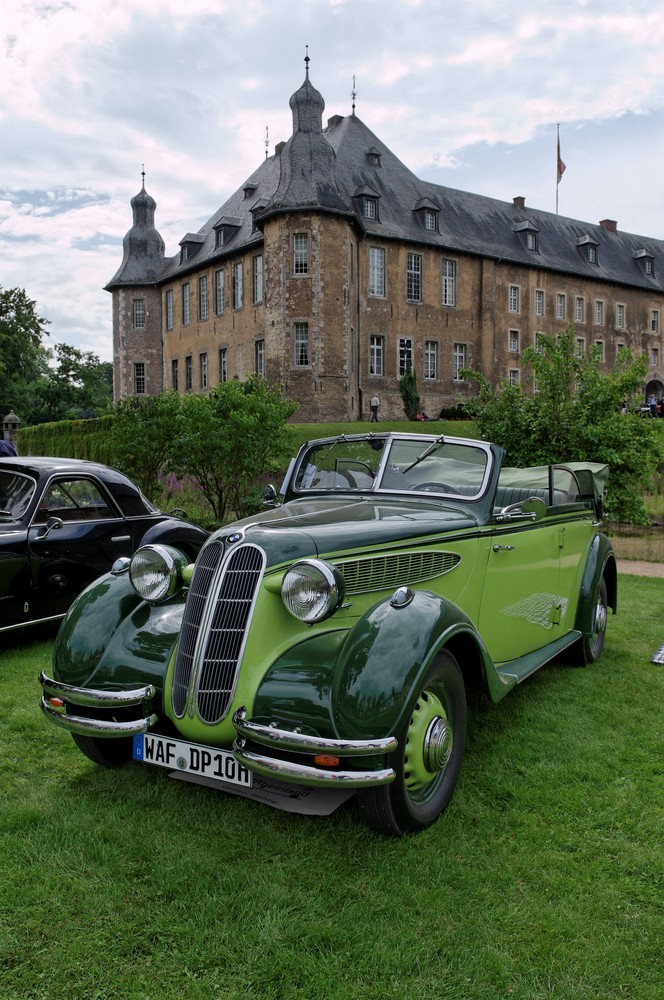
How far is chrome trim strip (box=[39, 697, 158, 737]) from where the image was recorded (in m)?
3.28

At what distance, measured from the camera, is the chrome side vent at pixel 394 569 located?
355cm

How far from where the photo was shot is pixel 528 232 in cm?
4512

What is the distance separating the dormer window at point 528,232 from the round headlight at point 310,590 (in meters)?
46.4

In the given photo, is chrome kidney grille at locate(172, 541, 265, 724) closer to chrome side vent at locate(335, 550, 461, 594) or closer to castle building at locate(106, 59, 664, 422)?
chrome side vent at locate(335, 550, 461, 594)

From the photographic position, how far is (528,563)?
16.1ft

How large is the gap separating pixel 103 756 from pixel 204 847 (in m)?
0.97

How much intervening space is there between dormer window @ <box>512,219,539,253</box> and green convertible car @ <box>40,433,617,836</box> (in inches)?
1772

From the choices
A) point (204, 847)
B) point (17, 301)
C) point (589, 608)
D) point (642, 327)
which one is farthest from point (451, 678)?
point (642, 327)

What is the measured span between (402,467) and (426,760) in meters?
2.12

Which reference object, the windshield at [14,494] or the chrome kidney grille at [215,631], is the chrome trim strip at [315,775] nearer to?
the chrome kidney grille at [215,631]

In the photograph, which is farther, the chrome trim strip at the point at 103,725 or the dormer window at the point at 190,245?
the dormer window at the point at 190,245

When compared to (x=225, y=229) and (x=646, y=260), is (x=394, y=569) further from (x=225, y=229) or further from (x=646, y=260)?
(x=646, y=260)

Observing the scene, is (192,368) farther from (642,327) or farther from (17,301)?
(642,327)

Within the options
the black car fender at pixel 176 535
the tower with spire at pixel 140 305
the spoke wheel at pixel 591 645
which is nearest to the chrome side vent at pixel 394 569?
the spoke wheel at pixel 591 645
